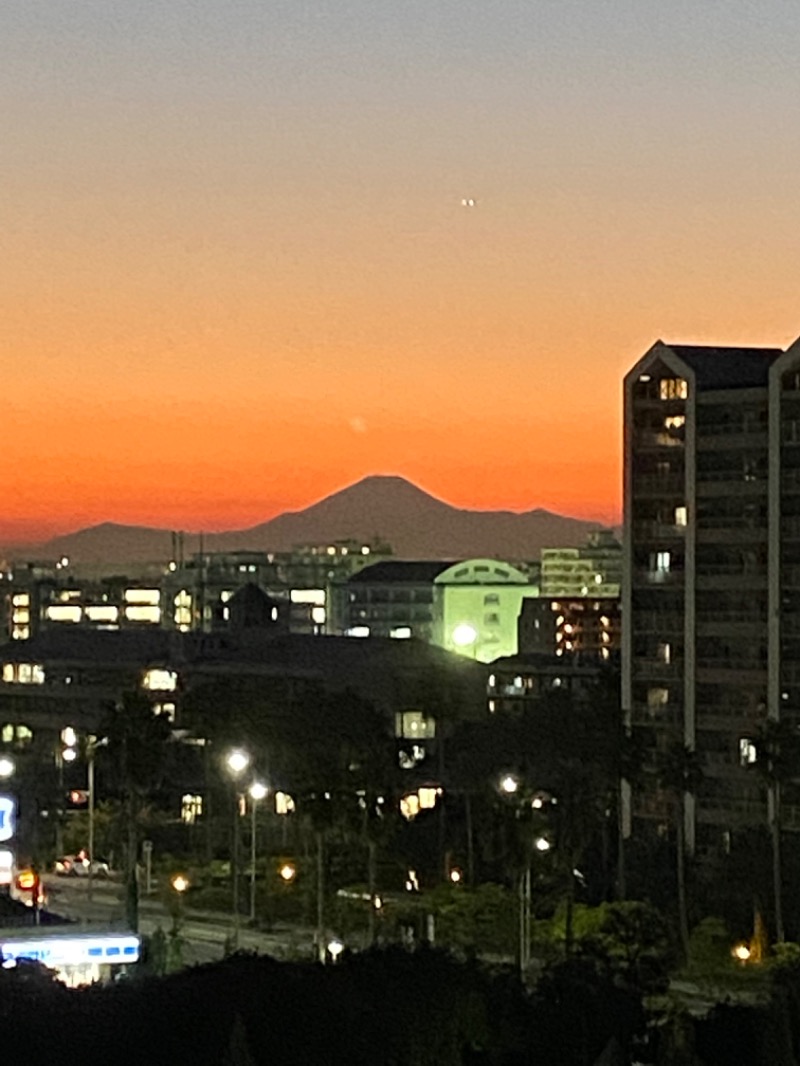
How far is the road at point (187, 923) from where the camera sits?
1634 inches

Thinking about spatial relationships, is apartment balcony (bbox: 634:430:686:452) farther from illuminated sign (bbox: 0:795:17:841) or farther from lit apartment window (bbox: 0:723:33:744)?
lit apartment window (bbox: 0:723:33:744)

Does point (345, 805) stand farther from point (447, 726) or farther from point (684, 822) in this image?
point (447, 726)

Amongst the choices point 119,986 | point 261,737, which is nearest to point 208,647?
point 261,737

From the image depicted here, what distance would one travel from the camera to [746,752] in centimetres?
5159

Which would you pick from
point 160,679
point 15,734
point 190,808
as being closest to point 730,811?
point 190,808

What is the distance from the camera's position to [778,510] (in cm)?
5269

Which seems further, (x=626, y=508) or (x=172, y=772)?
(x=172, y=772)

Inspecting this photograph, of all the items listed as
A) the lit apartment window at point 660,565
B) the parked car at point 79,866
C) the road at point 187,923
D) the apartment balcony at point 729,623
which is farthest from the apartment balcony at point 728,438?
the parked car at point 79,866

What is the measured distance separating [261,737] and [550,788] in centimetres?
722

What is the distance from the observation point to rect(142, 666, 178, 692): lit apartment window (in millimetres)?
82831

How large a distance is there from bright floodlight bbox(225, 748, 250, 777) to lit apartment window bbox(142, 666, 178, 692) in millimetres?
24965

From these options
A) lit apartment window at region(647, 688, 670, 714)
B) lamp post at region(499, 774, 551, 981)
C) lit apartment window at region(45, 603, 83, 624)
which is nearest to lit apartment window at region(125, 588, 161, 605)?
lit apartment window at region(45, 603, 83, 624)

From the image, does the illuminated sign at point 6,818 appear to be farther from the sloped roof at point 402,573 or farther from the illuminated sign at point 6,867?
the sloped roof at point 402,573

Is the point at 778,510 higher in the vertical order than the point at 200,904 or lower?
higher
